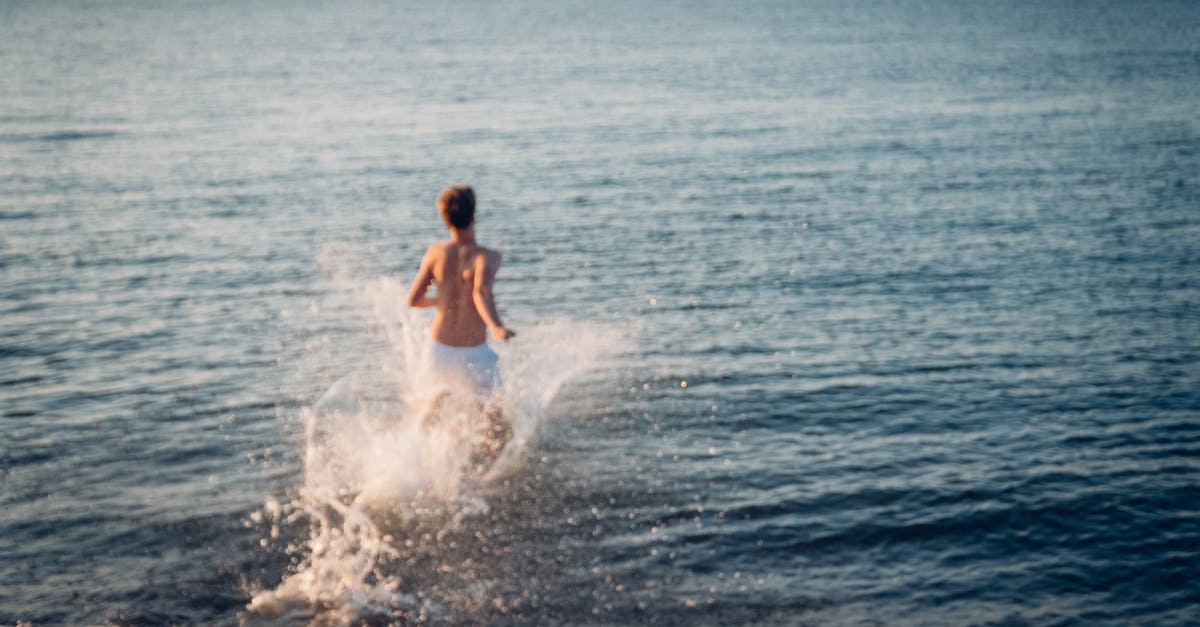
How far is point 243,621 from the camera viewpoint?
28.6 feet

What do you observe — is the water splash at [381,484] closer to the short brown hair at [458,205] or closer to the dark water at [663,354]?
the dark water at [663,354]

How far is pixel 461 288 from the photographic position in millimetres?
10344

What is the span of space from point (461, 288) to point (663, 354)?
5477 millimetres

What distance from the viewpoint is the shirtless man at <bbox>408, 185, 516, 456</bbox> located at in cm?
1008

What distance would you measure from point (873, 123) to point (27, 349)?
27.0 m

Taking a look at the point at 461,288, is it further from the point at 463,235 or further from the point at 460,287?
the point at 463,235

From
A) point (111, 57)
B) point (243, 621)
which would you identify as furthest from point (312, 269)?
point (111, 57)

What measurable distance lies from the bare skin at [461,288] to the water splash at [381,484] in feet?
1.78

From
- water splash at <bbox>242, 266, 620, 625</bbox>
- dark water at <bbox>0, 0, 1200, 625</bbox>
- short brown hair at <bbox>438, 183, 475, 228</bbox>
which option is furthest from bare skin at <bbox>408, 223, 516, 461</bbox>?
dark water at <bbox>0, 0, 1200, 625</bbox>

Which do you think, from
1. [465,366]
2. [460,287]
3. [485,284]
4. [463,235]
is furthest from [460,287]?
[465,366]

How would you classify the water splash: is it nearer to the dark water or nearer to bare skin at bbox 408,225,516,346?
the dark water

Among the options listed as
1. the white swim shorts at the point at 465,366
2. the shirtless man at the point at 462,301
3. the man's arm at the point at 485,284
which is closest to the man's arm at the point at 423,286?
the shirtless man at the point at 462,301

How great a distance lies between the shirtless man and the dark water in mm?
1230

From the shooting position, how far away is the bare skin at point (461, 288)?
1010cm
